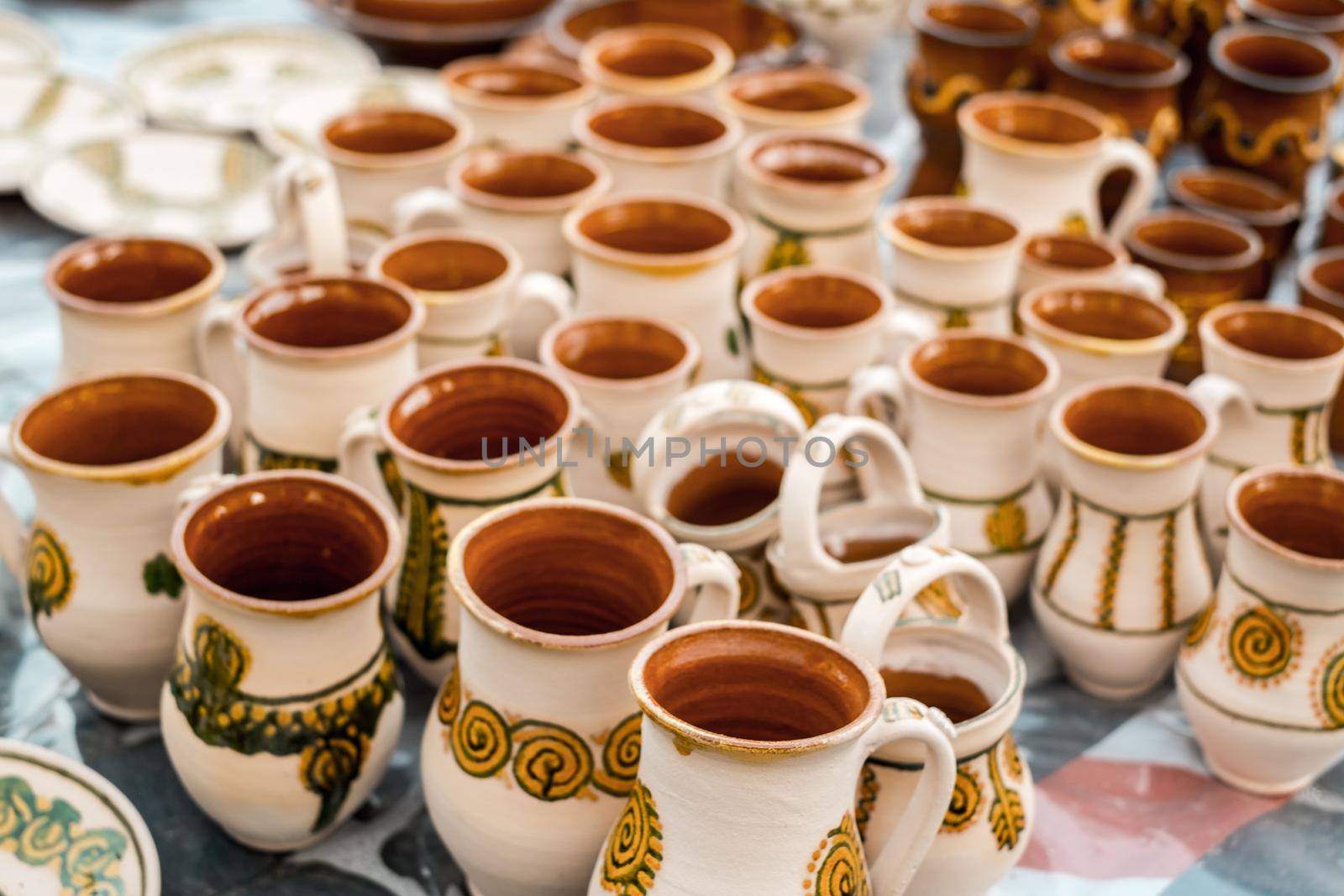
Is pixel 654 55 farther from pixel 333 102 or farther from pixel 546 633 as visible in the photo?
pixel 546 633

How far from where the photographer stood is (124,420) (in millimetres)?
918

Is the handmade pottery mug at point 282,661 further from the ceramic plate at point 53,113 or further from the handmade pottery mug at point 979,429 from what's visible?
the ceramic plate at point 53,113

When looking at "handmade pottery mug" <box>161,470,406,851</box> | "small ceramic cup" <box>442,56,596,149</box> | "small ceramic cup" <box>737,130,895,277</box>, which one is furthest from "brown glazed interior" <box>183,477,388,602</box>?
"small ceramic cup" <box>442,56,596,149</box>

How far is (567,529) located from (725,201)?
20.7 inches

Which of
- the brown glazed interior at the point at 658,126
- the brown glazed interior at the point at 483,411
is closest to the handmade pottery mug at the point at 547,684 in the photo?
the brown glazed interior at the point at 483,411

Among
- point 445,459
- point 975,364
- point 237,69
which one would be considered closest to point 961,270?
point 975,364

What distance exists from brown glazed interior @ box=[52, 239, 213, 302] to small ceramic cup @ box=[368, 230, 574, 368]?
13cm

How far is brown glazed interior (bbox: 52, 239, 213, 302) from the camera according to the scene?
1.04m

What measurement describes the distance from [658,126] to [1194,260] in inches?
17.8

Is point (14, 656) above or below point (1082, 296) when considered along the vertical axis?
below

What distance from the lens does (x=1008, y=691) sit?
762mm

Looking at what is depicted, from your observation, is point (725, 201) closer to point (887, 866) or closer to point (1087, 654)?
point (1087, 654)

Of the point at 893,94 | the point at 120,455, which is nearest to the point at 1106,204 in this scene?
the point at 893,94

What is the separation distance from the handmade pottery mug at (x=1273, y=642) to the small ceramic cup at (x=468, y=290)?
18.5 inches
